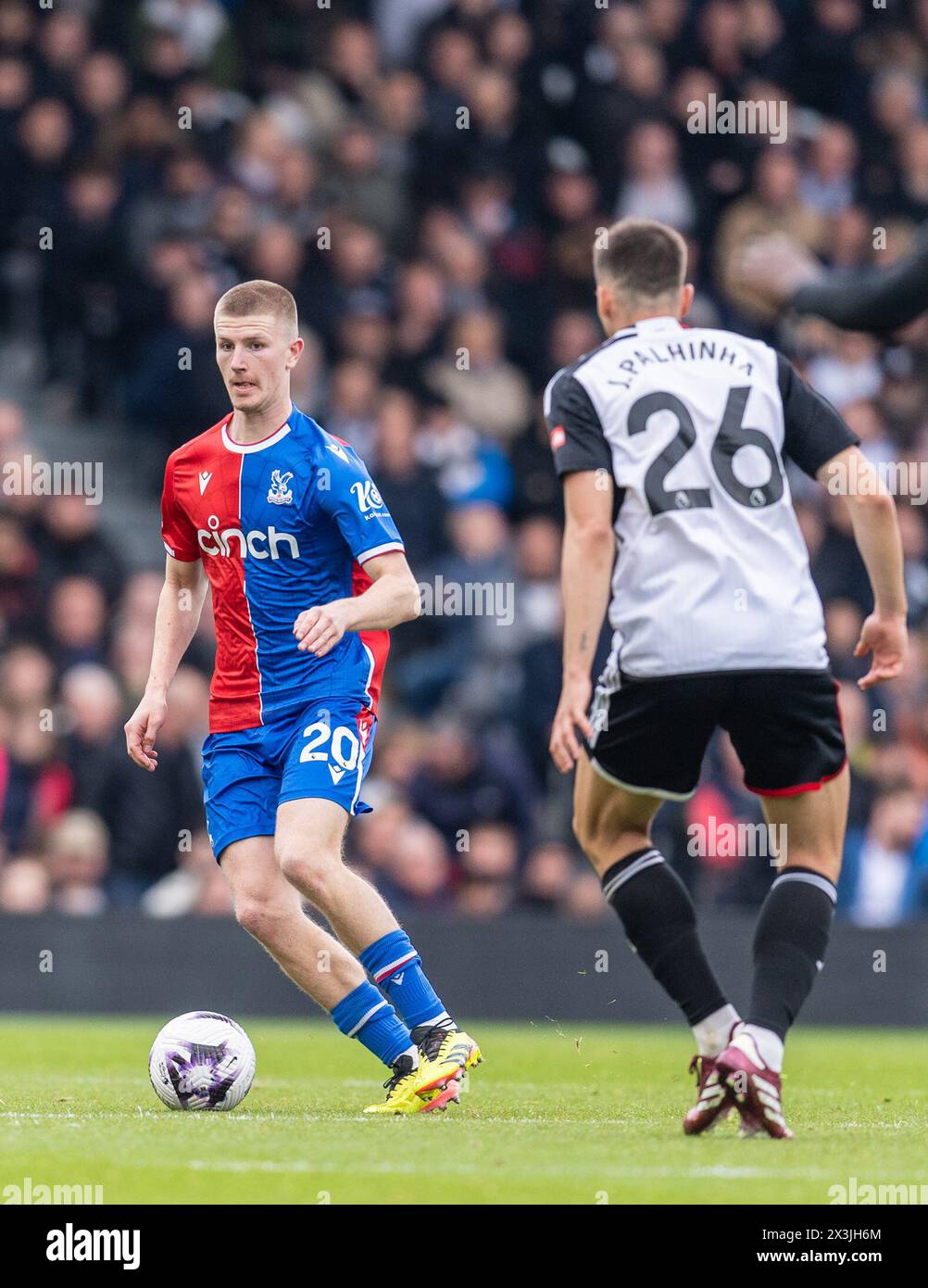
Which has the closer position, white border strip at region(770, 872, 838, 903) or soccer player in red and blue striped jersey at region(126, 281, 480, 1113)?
white border strip at region(770, 872, 838, 903)

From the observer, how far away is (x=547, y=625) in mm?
13008

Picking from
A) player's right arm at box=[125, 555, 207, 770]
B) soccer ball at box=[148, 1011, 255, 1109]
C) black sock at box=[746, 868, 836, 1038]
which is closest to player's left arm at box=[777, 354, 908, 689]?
black sock at box=[746, 868, 836, 1038]

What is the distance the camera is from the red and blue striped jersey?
21.5 feet

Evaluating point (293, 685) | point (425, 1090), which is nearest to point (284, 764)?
point (293, 685)

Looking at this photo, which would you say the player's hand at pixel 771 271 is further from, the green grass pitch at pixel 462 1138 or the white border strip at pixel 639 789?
the green grass pitch at pixel 462 1138

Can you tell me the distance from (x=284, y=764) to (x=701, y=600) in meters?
1.44

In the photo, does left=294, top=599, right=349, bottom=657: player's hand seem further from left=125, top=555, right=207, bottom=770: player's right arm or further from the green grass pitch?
the green grass pitch

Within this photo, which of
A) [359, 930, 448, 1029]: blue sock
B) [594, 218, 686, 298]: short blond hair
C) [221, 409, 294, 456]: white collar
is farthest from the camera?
[221, 409, 294, 456]: white collar

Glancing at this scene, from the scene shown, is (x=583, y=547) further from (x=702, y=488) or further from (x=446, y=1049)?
(x=446, y=1049)

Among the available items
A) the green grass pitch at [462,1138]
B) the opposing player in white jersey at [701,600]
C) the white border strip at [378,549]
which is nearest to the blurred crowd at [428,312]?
the green grass pitch at [462,1138]

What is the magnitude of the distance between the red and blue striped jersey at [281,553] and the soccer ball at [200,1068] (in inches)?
36.6

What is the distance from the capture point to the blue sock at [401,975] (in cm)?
641

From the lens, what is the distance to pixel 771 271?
15.4ft

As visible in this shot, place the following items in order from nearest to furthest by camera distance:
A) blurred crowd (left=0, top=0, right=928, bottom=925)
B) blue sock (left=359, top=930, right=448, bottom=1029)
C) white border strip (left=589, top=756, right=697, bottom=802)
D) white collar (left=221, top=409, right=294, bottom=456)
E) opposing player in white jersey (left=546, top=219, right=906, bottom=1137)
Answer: opposing player in white jersey (left=546, top=219, right=906, bottom=1137) → white border strip (left=589, top=756, right=697, bottom=802) → blue sock (left=359, top=930, right=448, bottom=1029) → white collar (left=221, top=409, right=294, bottom=456) → blurred crowd (left=0, top=0, right=928, bottom=925)
